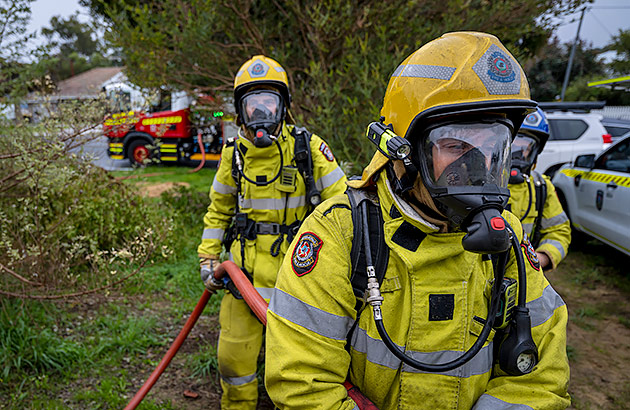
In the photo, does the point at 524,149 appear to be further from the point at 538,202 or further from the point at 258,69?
the point at 258,69

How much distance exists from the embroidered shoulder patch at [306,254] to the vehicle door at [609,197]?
5.04m

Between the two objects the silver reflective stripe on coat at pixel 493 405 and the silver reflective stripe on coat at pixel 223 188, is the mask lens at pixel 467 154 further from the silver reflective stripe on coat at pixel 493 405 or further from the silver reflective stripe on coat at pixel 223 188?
the silver reflective stripe on coat at pixel 223 188

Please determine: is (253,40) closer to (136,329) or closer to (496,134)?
(136,329)

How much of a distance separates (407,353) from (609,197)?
17.2ft

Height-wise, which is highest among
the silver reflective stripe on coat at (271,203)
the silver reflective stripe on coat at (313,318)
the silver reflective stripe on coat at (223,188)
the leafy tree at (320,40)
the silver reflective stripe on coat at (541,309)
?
the leafy tree at (320,40)

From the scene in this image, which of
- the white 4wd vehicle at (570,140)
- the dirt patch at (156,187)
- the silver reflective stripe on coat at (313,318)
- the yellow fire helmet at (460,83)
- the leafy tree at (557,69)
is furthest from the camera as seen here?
the leafy tree at (557,69)

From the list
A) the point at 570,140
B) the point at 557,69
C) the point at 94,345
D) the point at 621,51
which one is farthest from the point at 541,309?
the point at 621,51

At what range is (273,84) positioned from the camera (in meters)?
3.08

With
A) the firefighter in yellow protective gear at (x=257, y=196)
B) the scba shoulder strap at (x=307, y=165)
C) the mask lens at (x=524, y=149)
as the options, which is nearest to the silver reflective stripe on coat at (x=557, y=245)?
the mask lens at (x=524, y=149)

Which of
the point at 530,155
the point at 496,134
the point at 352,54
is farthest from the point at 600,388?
the point at 352,54

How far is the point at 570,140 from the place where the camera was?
30.2 feet

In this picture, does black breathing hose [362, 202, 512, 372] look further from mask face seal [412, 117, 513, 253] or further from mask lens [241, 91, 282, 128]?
mask lens [241, 91, 282, 128]

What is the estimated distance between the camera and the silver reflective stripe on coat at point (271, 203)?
113 inches

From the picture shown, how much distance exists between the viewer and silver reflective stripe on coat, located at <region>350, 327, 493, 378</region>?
135 cm
